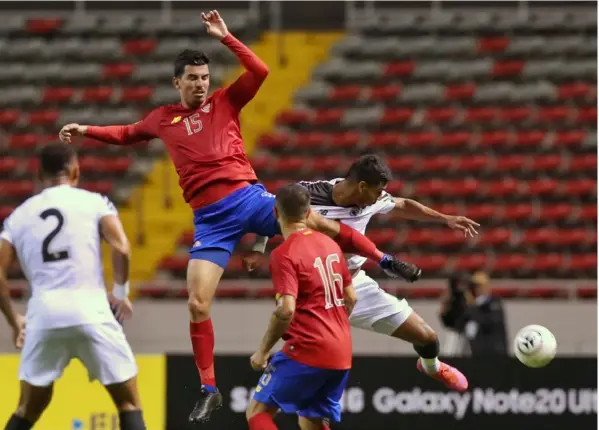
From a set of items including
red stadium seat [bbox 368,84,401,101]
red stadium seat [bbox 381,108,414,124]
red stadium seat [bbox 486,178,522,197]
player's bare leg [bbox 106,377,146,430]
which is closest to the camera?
player's bare leg [bbox 106,377,146,430]

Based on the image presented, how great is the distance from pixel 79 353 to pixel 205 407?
102 cm

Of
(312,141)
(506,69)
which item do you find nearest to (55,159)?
(312,141)

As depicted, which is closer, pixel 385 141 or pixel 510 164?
pixel 510 164

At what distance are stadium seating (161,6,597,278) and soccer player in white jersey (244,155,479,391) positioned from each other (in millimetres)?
7968

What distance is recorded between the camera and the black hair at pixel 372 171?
765 centimetres

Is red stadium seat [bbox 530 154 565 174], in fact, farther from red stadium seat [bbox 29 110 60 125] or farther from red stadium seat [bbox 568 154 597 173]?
red stadium seat [bbox 29 110 60 125]

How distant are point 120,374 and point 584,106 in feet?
42.5

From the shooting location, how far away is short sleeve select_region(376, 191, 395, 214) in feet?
27.2

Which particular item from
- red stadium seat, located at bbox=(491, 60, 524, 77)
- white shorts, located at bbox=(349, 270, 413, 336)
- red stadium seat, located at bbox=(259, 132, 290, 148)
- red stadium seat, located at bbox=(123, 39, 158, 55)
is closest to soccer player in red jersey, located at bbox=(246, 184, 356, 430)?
white shorts, located at bbox=(349, 270, 413, 336)

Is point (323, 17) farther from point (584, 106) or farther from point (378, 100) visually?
point (584, 106)

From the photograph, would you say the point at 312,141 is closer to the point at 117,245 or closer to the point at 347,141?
the point at 347,141

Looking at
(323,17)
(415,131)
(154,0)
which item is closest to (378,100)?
(415,131)

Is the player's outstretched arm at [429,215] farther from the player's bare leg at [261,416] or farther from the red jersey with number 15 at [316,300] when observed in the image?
the player's bare leg at [261,416]

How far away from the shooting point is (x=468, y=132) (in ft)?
59.0
